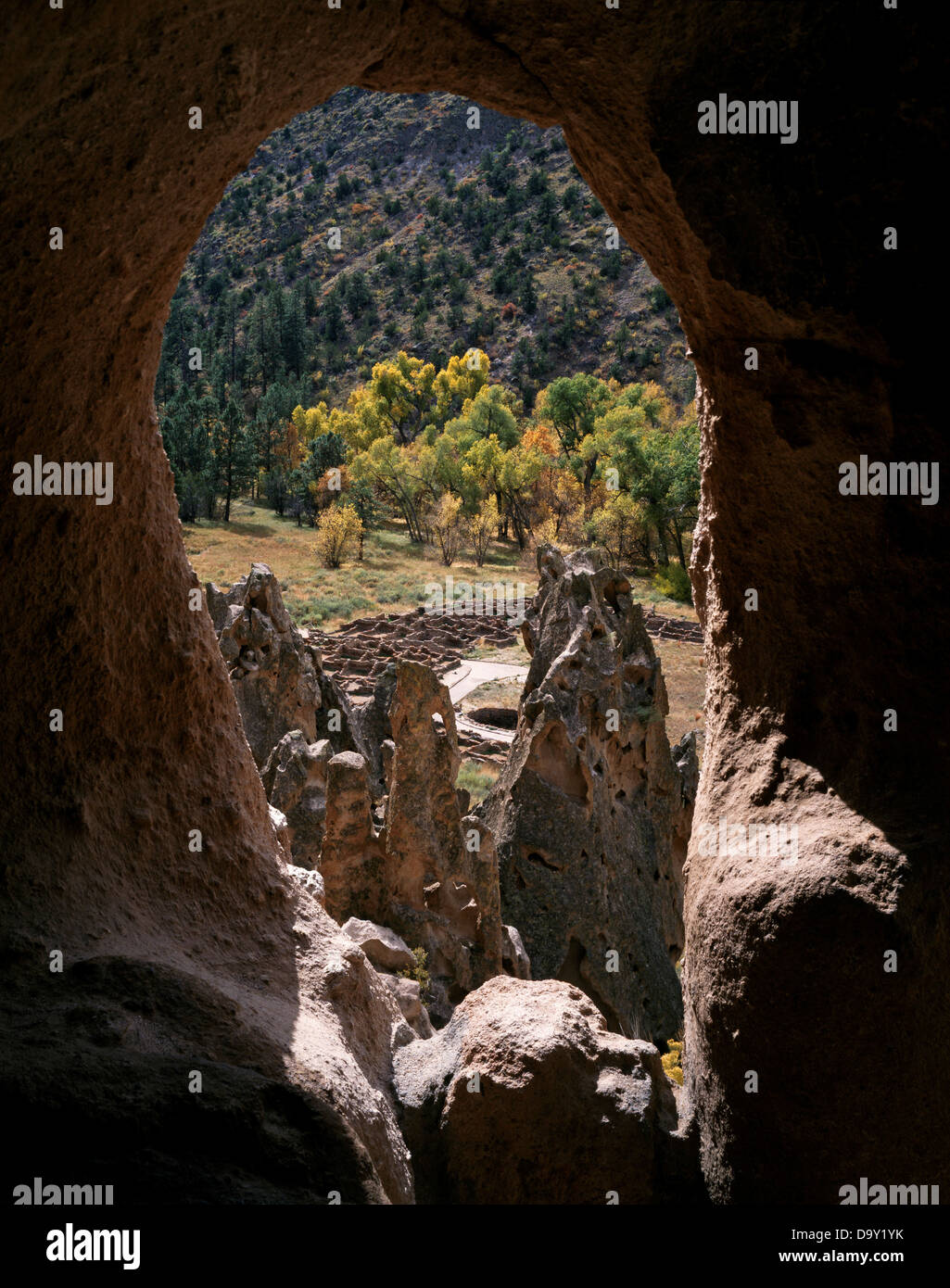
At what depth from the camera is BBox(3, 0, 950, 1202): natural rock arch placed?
2695mm

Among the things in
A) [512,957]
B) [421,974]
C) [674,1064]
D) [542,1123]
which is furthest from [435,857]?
[542,1123]

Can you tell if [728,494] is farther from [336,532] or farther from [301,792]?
[336,532]

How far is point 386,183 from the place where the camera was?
88312 millimetres

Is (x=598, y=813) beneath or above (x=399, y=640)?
beneath

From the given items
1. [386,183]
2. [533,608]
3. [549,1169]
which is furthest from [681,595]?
[386,183]

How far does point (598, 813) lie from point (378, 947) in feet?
14.4

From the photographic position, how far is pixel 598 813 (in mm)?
9758

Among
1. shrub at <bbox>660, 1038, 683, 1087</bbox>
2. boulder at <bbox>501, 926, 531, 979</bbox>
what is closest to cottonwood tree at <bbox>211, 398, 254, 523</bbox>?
boulder at <bbox>501, 926, 531, 979</bbox>

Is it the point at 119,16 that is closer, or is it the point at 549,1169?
the point at 119,16

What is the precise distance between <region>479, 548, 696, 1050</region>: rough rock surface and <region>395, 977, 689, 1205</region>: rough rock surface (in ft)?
17.6

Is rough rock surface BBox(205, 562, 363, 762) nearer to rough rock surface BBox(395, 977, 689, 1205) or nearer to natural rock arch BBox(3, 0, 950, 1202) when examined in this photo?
natural rock arch BBox(3, 0, 950, 1202)
